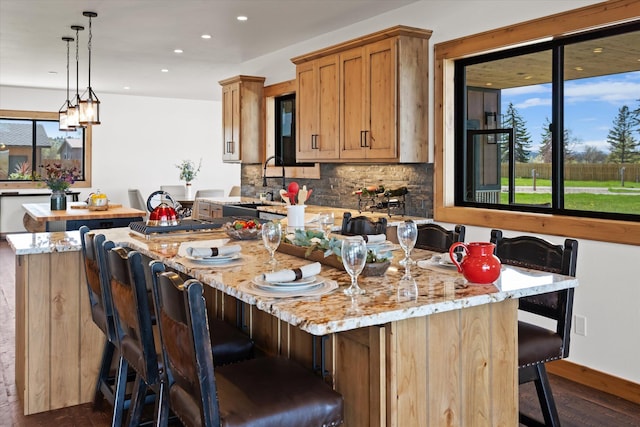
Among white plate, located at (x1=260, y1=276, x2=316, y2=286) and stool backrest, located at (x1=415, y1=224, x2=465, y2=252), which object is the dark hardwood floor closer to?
stool backrest, located at (x1=415, y1=224, x2=465, y2=252)

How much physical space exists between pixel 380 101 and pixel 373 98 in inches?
3.7

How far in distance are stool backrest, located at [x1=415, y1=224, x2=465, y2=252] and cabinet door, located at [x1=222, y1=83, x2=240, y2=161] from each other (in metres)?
4.41

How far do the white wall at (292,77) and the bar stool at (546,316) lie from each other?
46.2 inches

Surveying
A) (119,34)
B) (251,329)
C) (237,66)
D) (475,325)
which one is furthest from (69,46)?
(475,325)

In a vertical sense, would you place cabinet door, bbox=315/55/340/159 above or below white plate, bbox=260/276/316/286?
above

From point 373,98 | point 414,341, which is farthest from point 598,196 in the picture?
point 414,341

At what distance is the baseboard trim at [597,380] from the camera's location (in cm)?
329

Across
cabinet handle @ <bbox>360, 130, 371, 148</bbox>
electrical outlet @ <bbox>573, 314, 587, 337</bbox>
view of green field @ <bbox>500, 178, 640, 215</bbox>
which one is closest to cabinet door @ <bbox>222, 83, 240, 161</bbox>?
cabinet handle @ <bbox>360, 130, 371, 148</bbox>

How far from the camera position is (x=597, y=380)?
3477mm

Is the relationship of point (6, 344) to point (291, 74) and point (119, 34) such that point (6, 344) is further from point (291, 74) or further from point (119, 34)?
point (291, 74)

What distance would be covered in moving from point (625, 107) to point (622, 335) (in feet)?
4.48

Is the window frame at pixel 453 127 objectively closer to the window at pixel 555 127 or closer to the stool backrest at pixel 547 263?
the window at pixel 555 127

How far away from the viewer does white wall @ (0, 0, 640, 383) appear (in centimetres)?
338

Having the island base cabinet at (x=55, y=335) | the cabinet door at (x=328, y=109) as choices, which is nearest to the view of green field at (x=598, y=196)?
the cabinet door at (x=328, y=109)
